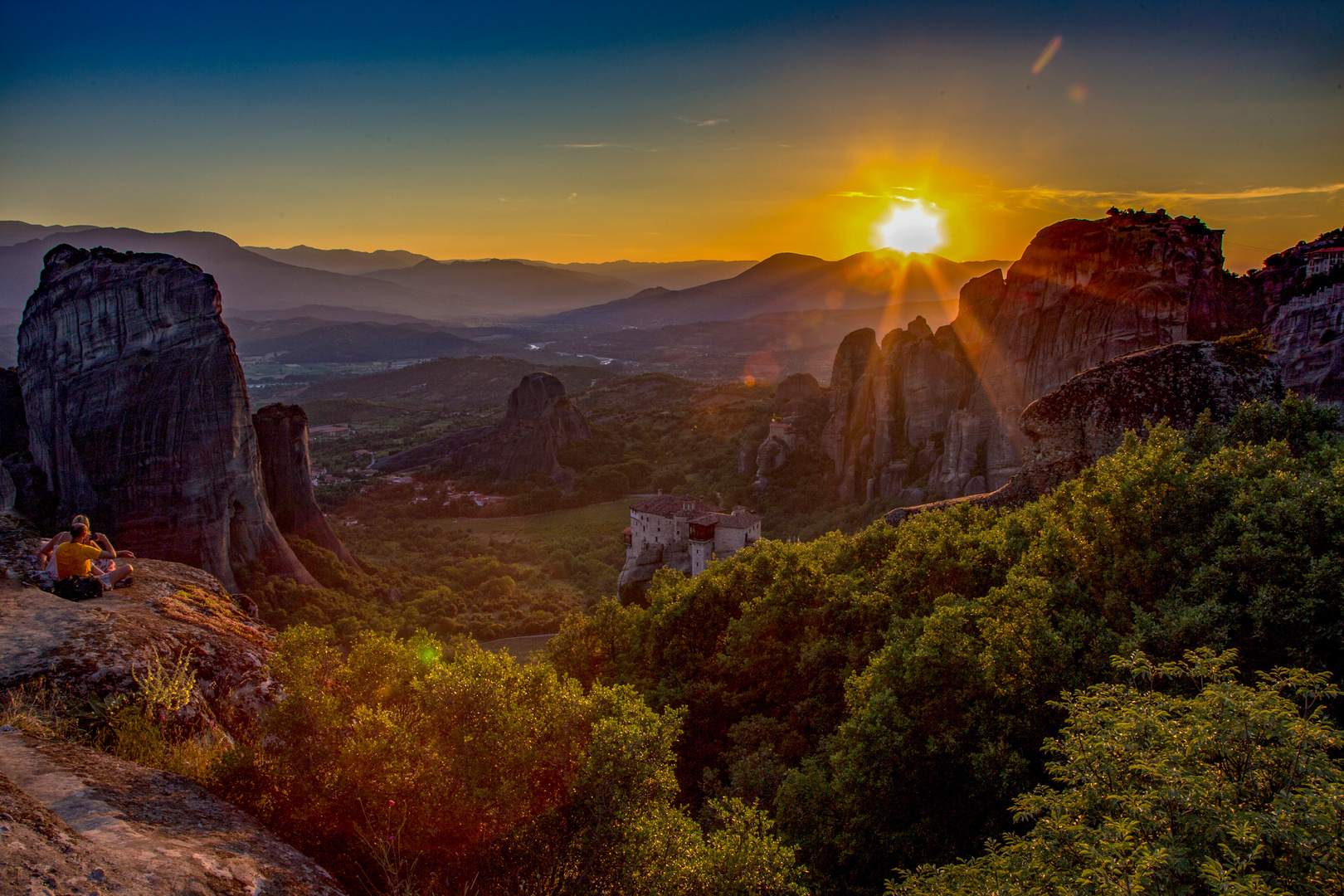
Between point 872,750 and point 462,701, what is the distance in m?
7.35

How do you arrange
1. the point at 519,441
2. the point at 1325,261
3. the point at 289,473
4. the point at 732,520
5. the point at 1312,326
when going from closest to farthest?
the point at 1312,326 → the point at 1325,261 → the point at 289,473 → the point at 732,520 → the point at 519,441

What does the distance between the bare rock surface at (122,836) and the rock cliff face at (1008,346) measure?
138 feet

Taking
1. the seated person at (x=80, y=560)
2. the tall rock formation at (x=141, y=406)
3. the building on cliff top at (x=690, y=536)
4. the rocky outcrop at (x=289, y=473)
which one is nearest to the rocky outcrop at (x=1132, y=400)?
the building on cliff top at (x=690, y=536)

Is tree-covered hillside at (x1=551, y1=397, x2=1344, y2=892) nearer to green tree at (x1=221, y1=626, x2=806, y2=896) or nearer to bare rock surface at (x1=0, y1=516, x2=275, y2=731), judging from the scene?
green tree at (x1=221, y1=626, x2=806, y2=896)

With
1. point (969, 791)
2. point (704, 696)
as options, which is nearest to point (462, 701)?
point (969, 791)

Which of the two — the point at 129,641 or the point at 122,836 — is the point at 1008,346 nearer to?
the point at 129,641

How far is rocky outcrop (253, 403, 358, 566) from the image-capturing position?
42.8m

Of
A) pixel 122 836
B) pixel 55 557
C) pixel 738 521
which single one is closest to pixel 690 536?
pixel 738 521

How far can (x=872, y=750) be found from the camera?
39.3 ft

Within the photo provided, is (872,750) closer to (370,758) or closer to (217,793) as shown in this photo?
(370,758)

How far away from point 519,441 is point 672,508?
144ft

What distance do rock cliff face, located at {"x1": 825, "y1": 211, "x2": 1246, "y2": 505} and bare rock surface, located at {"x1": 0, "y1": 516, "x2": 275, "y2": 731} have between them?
4103 cm

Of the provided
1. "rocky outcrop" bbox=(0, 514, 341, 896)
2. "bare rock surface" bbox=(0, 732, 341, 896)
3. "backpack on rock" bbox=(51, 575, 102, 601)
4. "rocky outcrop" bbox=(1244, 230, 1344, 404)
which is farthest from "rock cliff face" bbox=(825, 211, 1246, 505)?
"backpack on rock" bbox=(51, 575, 102, 601)

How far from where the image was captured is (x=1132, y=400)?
68.7 ft
